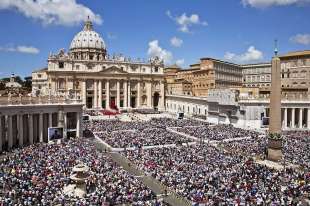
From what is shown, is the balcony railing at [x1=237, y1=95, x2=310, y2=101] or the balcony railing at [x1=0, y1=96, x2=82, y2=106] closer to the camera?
the balcony railing at [x1=0, y1=96, x2=82, y2=106]

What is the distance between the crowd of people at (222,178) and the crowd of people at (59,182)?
2801mm

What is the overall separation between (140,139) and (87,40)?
87036mm

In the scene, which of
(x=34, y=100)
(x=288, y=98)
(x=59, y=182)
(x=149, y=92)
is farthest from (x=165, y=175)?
(x=149, y=92)

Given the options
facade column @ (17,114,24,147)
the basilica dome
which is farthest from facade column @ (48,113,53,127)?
the basilica dome

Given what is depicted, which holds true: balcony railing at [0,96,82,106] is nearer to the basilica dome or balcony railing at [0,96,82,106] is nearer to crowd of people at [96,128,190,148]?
crowd of people at [96,128,190,148]

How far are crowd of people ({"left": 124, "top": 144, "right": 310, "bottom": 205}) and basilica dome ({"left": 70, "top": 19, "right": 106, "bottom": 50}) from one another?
93039 millimetres

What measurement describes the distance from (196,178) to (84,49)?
103621 mm

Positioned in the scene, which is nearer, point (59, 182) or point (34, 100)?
point (59, 182)

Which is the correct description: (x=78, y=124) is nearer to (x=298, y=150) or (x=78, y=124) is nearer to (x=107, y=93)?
(x=298, y=150)

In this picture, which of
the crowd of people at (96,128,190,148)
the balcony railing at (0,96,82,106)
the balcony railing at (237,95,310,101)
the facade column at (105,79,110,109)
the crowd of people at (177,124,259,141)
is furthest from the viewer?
the facade column at (105,79,110,109)

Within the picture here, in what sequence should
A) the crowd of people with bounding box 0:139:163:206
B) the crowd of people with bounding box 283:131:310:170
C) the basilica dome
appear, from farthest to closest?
the basilica dome, the crowd of people with bounding box 283:131:310:170, the crowd of people with bounding box 0:139:163:206

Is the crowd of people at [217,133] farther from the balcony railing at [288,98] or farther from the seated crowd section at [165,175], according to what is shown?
the balcony railing at [288,98]

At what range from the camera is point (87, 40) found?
124000 mm

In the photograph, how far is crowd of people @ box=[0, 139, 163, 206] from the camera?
2117 centimetres
